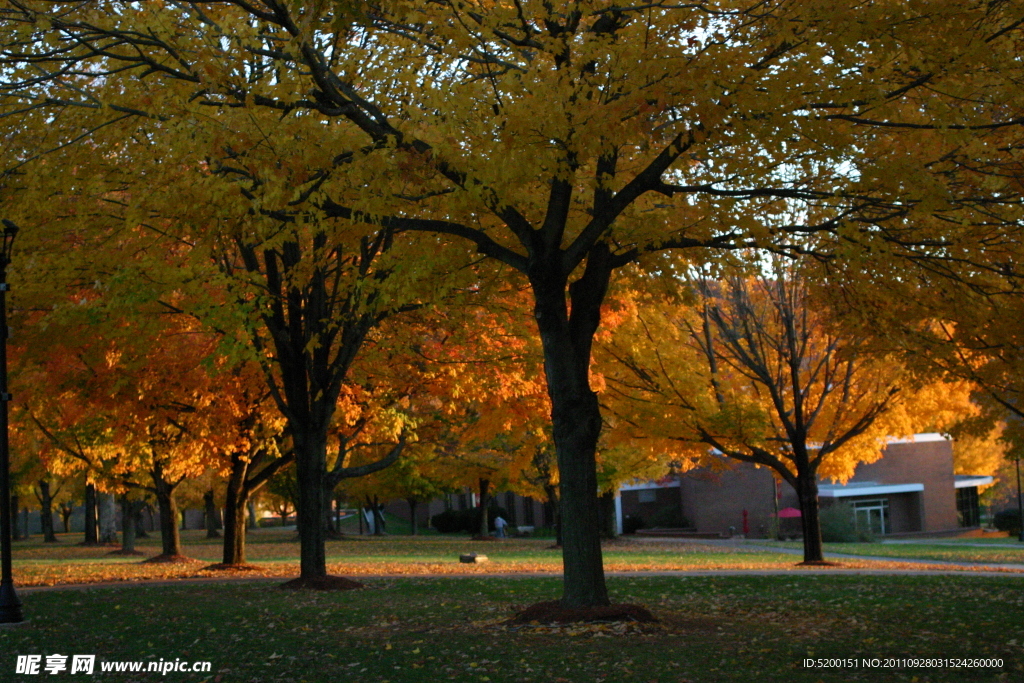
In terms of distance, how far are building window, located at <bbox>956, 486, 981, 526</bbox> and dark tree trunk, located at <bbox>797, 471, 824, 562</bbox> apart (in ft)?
119

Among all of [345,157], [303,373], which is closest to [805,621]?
[345,157]

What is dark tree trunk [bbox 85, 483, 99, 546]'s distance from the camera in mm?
44688

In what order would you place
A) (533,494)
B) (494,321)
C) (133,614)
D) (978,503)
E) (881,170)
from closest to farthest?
(881,170)
(133,614)
(494,321)
(533,494)
(978,503)

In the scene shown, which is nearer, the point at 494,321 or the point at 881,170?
the point at 881,170

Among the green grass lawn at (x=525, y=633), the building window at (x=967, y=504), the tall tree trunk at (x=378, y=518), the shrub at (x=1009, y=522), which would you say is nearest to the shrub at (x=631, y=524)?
the tall tree trunk at (x=378, y=518)

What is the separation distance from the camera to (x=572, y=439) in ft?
34.2

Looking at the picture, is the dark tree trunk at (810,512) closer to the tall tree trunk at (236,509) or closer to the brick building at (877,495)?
the tall tree trunk at (236,509)

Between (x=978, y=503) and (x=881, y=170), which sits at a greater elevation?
(x=881, y=170)

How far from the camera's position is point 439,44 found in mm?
10586

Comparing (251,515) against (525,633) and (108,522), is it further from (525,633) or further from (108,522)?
(525,633)

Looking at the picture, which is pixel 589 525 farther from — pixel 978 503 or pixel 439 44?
pixel 978 503

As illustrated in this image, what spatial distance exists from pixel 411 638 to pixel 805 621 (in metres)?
4.41

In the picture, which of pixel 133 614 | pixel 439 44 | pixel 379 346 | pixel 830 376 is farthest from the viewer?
pixel 830 376

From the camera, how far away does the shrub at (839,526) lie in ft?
135
